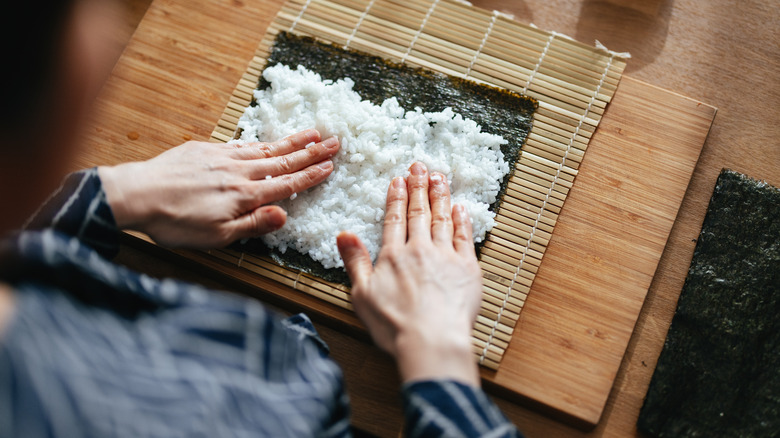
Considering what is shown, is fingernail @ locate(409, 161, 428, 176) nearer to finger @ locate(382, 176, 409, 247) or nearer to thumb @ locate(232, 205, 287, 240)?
finger @ locate(382, 176, 409, 247)

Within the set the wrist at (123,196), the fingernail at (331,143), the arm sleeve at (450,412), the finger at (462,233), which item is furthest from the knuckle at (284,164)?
the arm sleeve at (450,412)

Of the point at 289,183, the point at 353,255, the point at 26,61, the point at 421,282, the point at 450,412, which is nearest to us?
the point at 26,61

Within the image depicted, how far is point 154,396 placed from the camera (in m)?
0.90

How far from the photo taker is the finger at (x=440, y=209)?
55.3 inches

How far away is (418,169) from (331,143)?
259mm

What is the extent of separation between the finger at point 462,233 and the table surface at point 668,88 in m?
0.37

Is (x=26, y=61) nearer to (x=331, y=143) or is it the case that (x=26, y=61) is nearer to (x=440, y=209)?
(x=331, y=143)

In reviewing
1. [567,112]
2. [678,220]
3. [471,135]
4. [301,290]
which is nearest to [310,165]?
[301,290]

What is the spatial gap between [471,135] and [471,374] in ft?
2.42

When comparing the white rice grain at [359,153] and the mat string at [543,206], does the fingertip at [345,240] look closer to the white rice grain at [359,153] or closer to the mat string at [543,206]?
the white rice grain at [359,153]

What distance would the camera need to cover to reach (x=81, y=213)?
1.29m

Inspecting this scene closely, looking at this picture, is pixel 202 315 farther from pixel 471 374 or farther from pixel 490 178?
pixel 490 178

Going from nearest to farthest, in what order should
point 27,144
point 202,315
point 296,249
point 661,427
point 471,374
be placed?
point 27,144
point 202,315
point 471,374
point 661,427
point 296,249

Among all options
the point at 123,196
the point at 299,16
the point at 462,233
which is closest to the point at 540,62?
the point at 462,233
